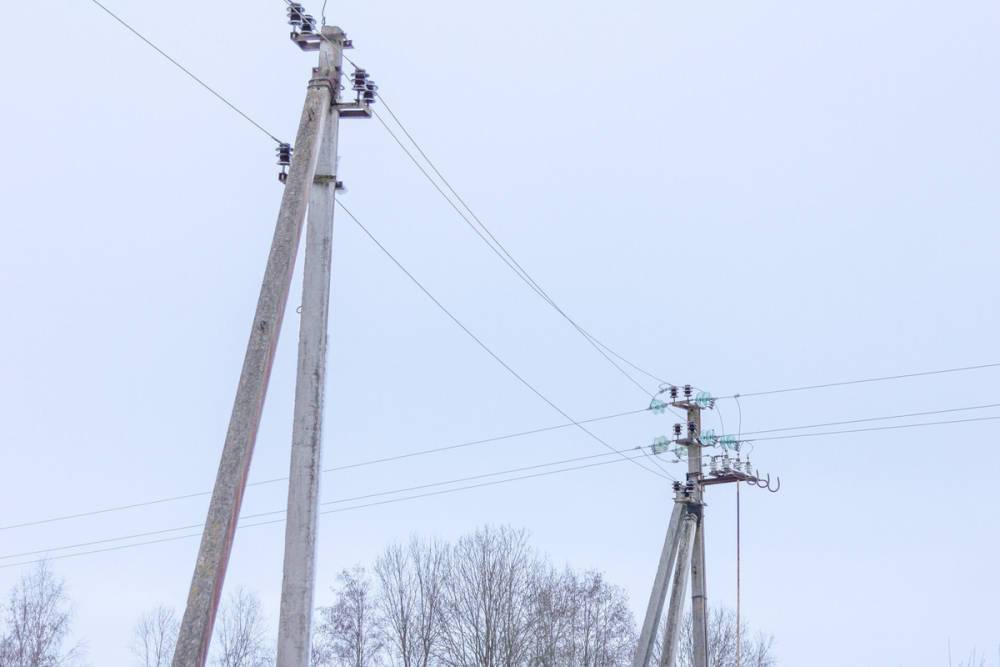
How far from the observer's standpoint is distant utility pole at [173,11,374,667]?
1197cm

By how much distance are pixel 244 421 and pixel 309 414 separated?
212 cm

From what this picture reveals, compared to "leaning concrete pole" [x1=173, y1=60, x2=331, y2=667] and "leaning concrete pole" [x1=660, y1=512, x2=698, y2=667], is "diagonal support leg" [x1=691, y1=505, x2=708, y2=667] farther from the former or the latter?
"leaning concrete pole" [x1=173, y1=60, x2=331, y2=667]

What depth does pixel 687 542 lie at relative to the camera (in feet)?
107

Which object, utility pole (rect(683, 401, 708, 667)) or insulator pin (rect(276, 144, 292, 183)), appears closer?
insulator pin (rect(276, 144, 292, 183))

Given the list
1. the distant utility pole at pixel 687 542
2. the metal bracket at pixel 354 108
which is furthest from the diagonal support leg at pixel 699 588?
the metal bracket at pixel 354 108

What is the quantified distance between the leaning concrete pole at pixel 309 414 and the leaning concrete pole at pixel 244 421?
120 cm

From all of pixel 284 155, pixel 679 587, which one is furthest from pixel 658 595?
pixel 284 155

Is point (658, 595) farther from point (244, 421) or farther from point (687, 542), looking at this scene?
point (244, 421)

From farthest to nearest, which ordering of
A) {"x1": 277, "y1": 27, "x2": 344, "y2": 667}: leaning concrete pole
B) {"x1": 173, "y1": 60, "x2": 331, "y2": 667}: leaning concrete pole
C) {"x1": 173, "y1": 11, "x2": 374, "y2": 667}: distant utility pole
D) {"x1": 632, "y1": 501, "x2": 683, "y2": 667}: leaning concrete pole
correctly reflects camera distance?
{"x1": 632, "y1": 501, "x2": 683, "y2": 667}: leaning concrete pole, {"x1": 277, "y1": 27, "x2": 344, "y2": 667}: leaning concrete pole, {"x1": 173, "y1": 11, "x2": 374, "y2": 667}: distant utility pole, {"x1": 173, "y1": 60, "x2": 331, "y2": 667}: leaning concrete pole

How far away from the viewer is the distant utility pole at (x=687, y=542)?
31.4 meters

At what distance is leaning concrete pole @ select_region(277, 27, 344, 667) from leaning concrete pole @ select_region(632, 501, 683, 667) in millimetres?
17278

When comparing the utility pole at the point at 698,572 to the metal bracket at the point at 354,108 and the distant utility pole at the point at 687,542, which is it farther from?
the metal bracket at the point at 354,108

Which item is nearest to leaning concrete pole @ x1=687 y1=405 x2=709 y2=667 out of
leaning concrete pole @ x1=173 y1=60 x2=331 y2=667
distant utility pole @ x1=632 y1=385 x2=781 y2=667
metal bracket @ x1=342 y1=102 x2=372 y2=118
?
distant utility pole @ x1=632 y1=385 x2=781 y2=667

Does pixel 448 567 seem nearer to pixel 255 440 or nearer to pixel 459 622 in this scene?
pixel 459 622
